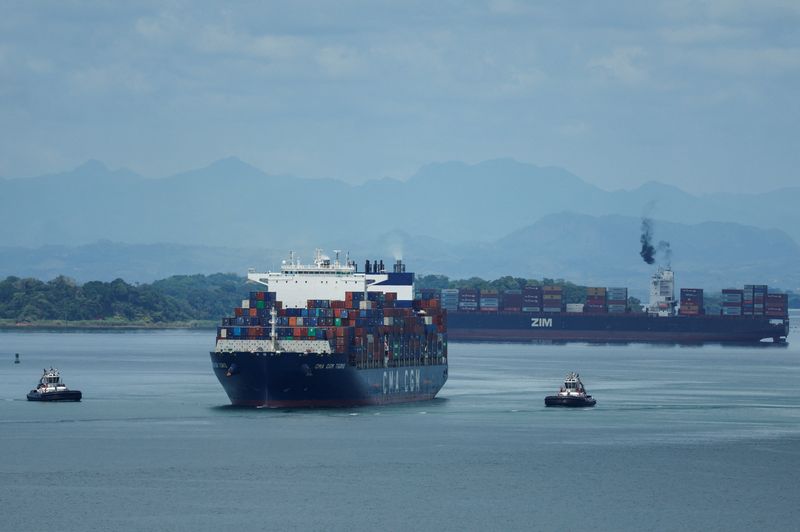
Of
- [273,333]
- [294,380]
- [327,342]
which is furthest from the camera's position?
[294,380]

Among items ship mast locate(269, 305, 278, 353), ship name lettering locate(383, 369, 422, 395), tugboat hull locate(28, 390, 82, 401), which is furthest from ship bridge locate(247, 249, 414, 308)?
tugboat hull locate(28, 390, 82, 401)

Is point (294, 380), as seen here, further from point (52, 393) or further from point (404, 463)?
point (404, 463)

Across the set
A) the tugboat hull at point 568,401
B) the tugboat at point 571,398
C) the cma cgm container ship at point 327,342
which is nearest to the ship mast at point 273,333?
the cma cgm container ship at point 327,342

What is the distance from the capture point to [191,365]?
505 ft

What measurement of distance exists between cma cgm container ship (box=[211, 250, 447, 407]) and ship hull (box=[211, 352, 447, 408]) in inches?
2.1

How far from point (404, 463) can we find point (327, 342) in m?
18.0

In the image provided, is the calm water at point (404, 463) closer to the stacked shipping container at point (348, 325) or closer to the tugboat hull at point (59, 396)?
the tugboat hull at point (59, 396)

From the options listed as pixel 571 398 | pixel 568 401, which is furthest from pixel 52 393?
pixel 571 398

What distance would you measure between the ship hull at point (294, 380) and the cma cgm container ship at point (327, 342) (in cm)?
5

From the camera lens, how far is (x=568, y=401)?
336ft

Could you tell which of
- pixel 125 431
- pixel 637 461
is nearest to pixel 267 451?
pixel 125 431

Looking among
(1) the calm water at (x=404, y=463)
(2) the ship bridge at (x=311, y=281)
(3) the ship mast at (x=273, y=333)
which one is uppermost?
(2) the ship bridge at (x=311, y=281)

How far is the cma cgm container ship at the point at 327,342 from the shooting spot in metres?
90.8

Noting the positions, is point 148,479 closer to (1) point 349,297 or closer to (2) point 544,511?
(2) point 544,511
